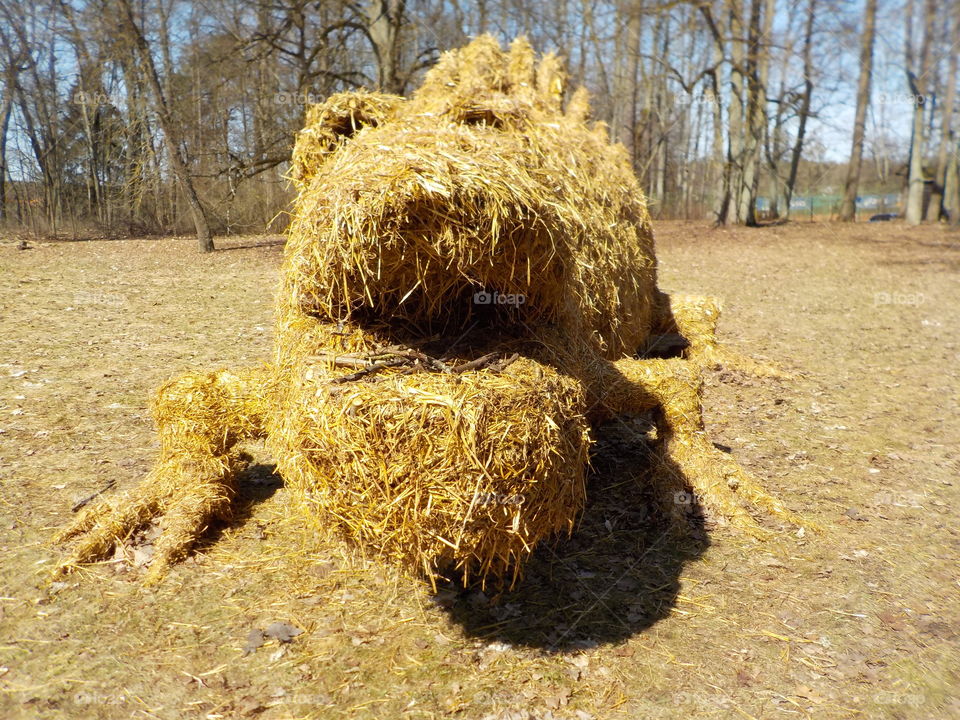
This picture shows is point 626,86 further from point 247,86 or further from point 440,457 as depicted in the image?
point 440,457

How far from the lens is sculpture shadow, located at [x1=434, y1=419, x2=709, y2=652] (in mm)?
3654

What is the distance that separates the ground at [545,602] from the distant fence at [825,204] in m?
23.3

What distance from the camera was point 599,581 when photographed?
4082mm

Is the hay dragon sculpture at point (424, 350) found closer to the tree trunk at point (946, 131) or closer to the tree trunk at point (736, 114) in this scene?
the tree trunk at point (736, 114)

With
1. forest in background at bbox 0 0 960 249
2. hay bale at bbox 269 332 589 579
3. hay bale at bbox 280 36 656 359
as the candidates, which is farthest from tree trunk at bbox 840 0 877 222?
hay bale at bbox 269 332 589 579

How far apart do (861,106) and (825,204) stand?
45.3 feet

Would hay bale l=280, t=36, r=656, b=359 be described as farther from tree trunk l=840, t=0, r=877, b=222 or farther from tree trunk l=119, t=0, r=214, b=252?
tree trunk l=840, t=0, r=877, b=222

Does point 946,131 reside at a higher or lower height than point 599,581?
higher

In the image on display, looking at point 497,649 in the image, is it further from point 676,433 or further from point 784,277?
point 784,277

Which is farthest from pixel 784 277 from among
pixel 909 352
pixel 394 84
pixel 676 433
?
pixel 676 433

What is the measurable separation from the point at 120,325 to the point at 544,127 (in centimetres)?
648

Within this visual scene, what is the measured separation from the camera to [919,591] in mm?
4016

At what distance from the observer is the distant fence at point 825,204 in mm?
31591

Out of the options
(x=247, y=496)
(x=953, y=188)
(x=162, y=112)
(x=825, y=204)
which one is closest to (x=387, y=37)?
(x=162, y=112)
